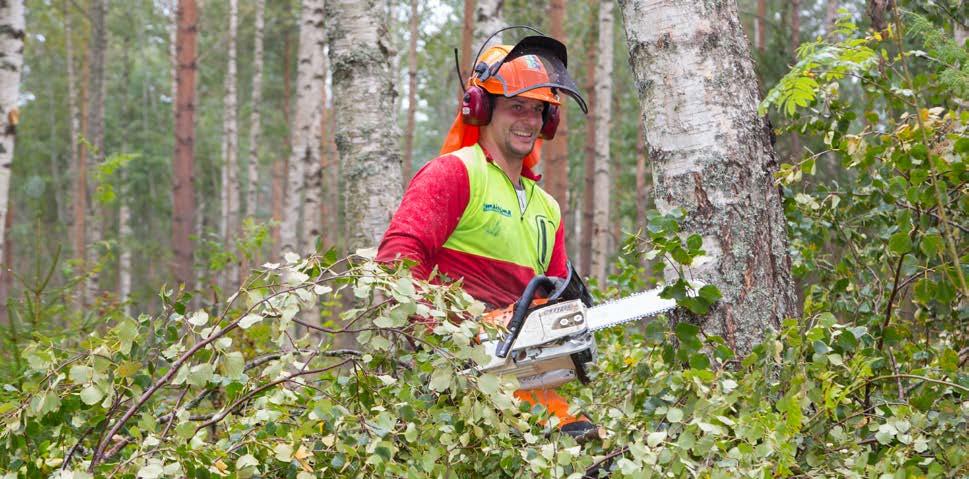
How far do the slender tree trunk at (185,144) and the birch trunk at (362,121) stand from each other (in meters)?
6.39

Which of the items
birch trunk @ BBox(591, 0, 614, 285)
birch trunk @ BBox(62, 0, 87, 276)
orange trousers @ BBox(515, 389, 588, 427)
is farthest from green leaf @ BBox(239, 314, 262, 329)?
birch trunk @ BBox(62, 0, 87, 276)

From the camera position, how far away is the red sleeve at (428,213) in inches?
114

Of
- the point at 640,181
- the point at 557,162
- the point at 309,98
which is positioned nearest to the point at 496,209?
the point at 557,162

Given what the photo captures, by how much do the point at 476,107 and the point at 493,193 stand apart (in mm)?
325

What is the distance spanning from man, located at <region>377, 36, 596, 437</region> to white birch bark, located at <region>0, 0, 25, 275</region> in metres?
3.26

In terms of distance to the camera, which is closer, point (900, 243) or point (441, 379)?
point (441, 379)

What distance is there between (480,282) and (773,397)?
1194 mm

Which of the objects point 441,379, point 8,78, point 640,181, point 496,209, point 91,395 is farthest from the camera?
point 640,181

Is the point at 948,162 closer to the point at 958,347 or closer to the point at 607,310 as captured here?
the point at 958,347

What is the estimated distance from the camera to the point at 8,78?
17.6 feet

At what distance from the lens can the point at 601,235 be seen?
13.2 m

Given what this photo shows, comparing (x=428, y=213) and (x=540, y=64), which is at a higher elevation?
(x=540, y=64)

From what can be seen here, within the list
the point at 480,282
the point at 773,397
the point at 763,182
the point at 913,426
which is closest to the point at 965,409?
the point at 913,426

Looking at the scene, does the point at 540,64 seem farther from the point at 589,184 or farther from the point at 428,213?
the point at 589,184
